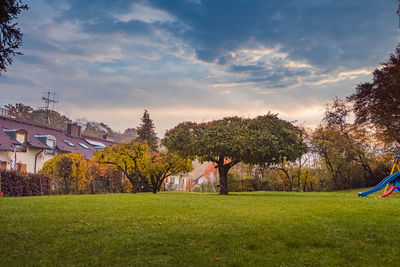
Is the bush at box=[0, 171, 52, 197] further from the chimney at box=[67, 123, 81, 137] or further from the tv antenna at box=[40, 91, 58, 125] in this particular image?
the tv antenna at box=[40, 91, 58, 125]

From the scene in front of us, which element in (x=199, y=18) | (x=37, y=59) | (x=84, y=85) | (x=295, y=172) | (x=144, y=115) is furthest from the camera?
(x=144, y=115)

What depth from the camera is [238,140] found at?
2058 cm

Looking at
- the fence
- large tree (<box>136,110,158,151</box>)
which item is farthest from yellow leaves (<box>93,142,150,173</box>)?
large tree (<box>136,110,158,151</box>)

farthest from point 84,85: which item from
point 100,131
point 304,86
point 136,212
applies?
point 100,131

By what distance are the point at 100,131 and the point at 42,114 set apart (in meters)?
15.6

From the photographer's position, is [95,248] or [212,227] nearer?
[95,248]

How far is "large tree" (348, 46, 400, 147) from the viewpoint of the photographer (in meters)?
22.7

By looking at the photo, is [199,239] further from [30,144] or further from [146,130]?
[146,130]

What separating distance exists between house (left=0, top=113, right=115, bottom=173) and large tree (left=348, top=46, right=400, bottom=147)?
30154 mm

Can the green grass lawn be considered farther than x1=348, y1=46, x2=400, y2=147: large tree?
No

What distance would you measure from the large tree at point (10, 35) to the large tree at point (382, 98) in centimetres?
2085

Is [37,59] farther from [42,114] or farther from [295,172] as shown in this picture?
[42,114]

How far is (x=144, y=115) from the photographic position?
54.6 metres

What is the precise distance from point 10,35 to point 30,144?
88.7ft
